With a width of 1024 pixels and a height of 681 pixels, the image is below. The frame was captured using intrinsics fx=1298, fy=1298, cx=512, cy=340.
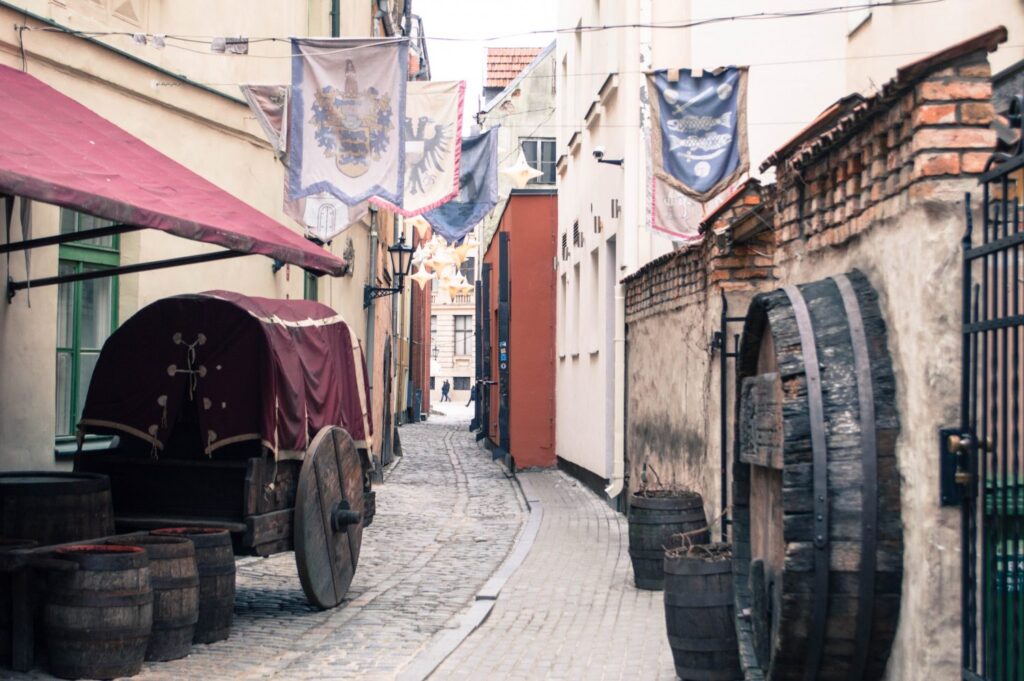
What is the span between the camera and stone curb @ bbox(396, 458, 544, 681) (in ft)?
25.0

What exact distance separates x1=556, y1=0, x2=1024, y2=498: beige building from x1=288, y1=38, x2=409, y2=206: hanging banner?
3.20 meters

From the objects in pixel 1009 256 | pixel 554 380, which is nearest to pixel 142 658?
pixel 1009 256

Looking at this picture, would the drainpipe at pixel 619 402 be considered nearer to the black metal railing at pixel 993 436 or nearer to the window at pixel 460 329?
the black metal railing at pixel 993 436

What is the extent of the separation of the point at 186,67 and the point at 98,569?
6643 mm

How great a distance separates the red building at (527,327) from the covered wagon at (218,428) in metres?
14.7

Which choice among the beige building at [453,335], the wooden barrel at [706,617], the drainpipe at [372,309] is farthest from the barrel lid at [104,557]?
the beige building at [453,335]

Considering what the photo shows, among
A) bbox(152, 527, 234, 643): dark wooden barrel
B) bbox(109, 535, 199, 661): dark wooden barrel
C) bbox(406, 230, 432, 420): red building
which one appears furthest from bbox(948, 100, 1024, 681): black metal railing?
bbox(406, 230, 432, 420): red building

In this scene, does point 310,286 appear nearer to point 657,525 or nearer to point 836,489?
point 657,525

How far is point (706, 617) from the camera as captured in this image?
268 inches

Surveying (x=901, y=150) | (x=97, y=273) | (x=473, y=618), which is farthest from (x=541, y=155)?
(x=901, y=150)

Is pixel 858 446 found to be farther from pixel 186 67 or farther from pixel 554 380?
pixel 554 380

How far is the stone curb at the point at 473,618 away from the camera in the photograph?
7617 millimetres

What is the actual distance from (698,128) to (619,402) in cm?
487

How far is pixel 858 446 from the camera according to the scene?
453 cm
